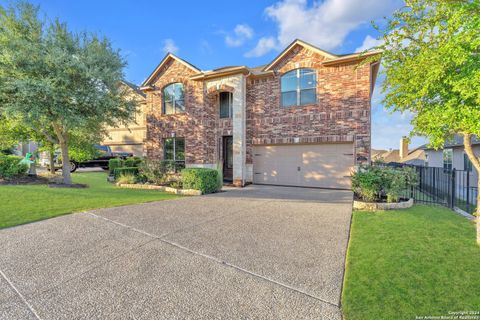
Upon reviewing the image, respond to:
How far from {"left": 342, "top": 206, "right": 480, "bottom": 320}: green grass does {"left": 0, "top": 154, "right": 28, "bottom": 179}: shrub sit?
15210 millimetres

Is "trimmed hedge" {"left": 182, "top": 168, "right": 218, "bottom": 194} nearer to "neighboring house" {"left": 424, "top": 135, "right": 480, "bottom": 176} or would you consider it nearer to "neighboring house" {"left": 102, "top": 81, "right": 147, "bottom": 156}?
"neighboring house" {"left": 424, "top": 135, "right": 480, "bottom": 176}

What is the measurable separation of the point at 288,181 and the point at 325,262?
8.69 m

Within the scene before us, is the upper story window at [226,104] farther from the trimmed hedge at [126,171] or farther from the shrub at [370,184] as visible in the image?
the shrub at [370,184]

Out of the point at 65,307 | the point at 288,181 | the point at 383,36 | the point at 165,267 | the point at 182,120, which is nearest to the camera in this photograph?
the point at 65,307

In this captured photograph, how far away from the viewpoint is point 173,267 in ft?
11.3

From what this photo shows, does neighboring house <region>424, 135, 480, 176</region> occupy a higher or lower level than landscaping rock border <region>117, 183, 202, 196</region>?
higher

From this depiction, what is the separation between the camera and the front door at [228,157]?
45.4 ft

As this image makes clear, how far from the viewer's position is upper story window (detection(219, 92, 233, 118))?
1354 cm

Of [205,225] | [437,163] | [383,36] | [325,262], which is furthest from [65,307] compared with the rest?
[437,163]

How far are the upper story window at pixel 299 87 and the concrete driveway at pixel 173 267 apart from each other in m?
7.09

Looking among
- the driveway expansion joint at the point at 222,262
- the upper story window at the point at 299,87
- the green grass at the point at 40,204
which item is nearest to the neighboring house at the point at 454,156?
the upper story window at the point at 299,87

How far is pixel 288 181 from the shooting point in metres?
12.2

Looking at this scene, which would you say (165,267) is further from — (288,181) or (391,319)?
(288,181)

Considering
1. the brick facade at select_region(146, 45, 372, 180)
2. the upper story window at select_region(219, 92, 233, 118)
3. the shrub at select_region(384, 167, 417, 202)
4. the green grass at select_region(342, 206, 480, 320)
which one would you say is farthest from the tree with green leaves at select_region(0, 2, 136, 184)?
the shrub at select_region(384, 167, 417, 202)
